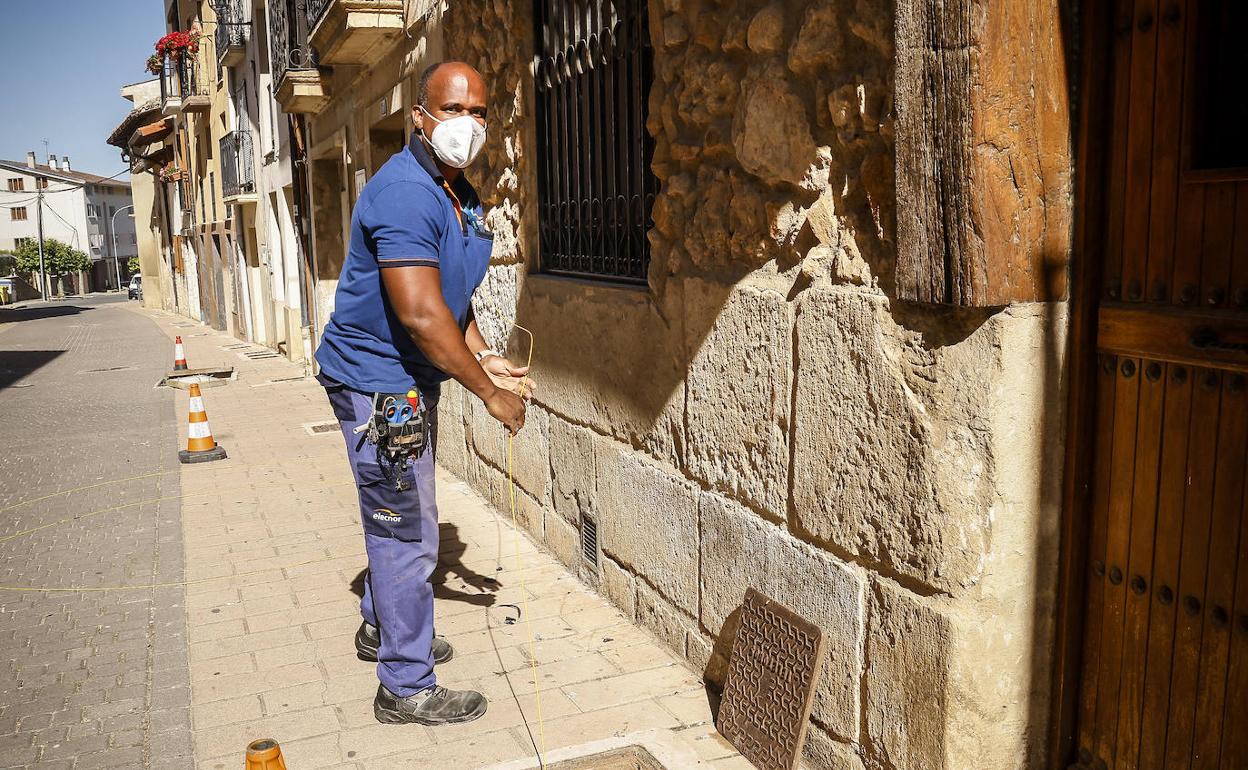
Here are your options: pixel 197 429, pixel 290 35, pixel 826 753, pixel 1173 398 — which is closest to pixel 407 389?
pixel 826 753

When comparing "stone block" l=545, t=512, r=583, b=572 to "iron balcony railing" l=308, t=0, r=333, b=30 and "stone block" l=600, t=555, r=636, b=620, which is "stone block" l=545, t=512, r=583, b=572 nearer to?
"stone block" l=600, t=555, r=636, b=620

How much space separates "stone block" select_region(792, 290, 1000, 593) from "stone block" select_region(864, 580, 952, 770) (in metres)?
0.11

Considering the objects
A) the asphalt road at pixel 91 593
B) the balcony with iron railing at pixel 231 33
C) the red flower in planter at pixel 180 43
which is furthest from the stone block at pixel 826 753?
the red flower in planter at pixel 180 43

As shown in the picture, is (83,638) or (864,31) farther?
(83,638)

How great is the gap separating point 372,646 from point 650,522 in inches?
47.0

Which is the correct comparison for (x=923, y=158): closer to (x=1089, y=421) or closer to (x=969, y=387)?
(x=969, y=387)

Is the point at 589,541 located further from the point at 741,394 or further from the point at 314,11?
the point at 314,11

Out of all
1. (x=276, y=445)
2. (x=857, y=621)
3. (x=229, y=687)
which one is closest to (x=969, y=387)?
(x=857, y=621)

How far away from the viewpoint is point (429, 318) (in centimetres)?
308

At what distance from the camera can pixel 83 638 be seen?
4.29 m

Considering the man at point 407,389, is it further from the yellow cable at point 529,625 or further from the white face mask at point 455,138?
the yellow cable at point 529,625

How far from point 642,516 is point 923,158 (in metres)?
Result: 2.15

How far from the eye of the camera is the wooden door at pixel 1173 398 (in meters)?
2.04

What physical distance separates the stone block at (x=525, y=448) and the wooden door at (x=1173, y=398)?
10.3 ft
